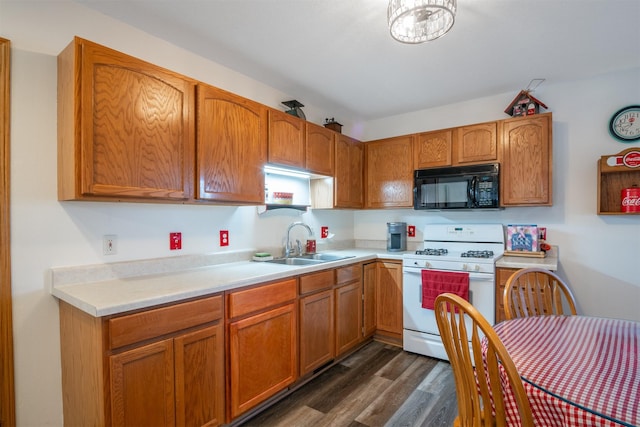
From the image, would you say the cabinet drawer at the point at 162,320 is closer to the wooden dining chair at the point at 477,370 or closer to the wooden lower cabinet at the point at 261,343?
the wooden lower cabinet at the point at 261,343

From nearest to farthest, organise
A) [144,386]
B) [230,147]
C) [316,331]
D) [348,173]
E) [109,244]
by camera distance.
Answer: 1. [144,386]
2. [109,244]
3. [230,147]
4. [316,331]
5. [348,173]

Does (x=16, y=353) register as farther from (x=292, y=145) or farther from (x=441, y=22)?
(x=441, y=22)

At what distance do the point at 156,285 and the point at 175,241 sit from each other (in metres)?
0.49

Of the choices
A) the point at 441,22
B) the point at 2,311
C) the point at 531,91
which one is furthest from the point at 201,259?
the point at 531,91

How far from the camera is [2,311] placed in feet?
4.96

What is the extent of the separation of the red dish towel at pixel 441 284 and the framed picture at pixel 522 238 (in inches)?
27.7

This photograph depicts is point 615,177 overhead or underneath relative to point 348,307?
overhead

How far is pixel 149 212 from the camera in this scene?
6.65 ft

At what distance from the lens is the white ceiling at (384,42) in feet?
5.93

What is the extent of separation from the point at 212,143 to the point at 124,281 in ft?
3.14

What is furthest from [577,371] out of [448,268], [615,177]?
[615,177]

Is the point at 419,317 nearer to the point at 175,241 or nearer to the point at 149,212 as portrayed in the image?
the point at 175,241

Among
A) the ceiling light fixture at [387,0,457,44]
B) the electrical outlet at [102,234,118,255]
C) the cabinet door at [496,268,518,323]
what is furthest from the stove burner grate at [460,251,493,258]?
the electrical outlet at [102,234,118,255]

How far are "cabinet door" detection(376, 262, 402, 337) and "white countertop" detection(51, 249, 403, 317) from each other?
3.40ft
